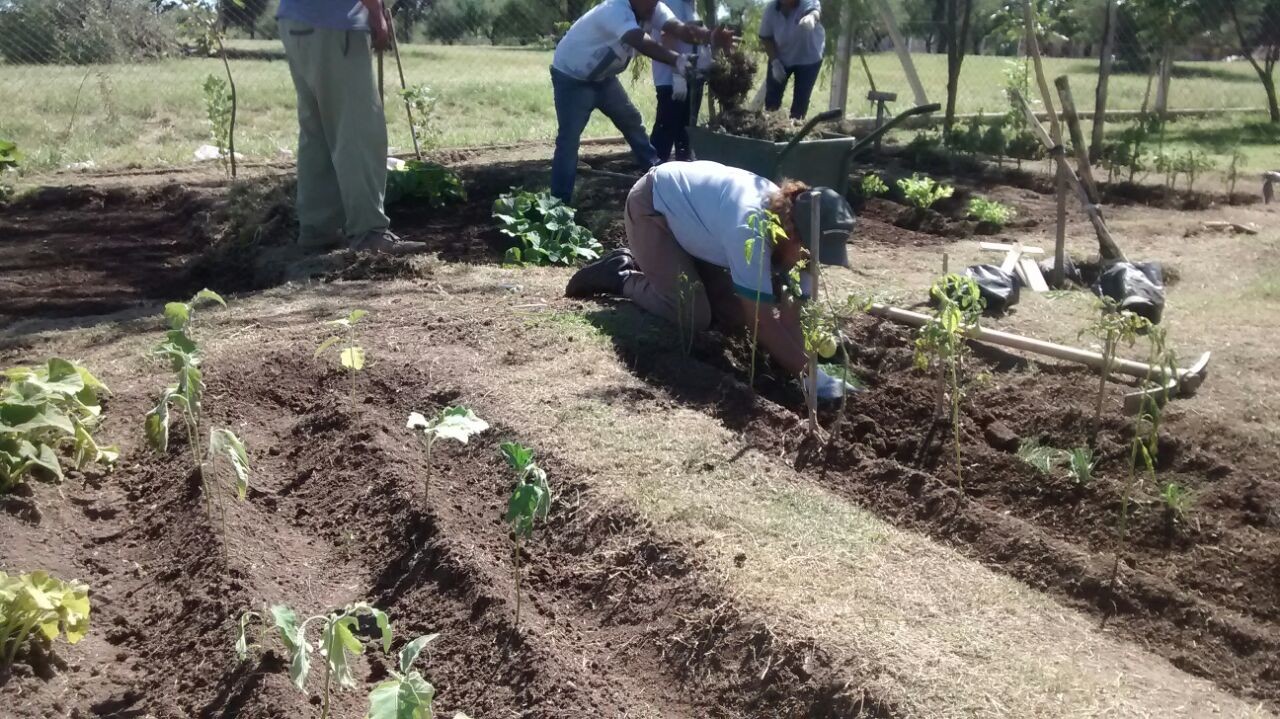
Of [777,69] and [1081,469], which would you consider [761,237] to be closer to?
[1081,469]

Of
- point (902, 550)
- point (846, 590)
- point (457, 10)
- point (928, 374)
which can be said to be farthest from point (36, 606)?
point (457, 10)

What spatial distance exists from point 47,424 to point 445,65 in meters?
13.5

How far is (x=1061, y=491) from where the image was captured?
4.29m

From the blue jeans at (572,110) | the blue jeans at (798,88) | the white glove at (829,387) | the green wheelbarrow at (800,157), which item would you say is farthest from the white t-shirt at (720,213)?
the blue jeans at (798,88)

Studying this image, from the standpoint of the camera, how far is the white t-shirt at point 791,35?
9422 mm

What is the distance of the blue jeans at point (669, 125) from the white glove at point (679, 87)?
0.08m

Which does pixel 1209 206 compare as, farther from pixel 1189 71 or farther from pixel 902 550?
pixel 1189 71

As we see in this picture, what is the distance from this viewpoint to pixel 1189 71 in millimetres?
23750

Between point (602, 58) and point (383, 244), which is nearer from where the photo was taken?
point (383, 244)

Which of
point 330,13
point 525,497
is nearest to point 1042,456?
point 525,497

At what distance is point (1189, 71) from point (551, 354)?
22.4m

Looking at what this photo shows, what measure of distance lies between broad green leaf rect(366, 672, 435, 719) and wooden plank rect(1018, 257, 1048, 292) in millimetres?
4913

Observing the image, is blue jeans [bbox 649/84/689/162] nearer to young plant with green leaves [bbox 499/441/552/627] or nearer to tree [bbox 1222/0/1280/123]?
young plant with green leaves [bbox 499/441/552/627]

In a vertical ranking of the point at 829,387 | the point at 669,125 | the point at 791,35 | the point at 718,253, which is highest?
the point at 791,35
